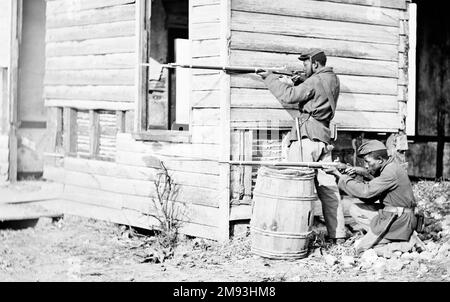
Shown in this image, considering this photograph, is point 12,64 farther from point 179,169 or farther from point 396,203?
point 396,203

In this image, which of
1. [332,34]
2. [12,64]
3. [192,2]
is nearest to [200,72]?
[192,2]

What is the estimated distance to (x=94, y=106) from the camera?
10.3 m

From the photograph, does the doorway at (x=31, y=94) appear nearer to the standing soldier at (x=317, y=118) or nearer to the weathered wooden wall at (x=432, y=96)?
the standing soldier at (x=317, y=118)

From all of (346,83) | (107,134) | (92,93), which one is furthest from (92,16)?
(346,83)

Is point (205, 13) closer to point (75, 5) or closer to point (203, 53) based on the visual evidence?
point (203, 53)

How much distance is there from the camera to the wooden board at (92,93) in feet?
31.9

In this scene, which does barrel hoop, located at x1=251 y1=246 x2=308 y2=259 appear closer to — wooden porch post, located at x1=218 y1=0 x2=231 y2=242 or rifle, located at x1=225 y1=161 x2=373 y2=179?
wooden porch post, located at x1=218 y1=0 x2=231 y2=242

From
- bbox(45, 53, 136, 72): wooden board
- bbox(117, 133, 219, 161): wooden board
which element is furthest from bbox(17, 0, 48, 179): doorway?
bbox(117, 133, 219, 161): wooden board

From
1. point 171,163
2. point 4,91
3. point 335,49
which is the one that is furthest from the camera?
point 4,91

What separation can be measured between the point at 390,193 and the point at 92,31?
5481mm

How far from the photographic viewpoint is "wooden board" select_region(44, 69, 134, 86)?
32.0 ft

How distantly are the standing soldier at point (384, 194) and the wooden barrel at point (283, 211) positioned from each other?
562 millimetres

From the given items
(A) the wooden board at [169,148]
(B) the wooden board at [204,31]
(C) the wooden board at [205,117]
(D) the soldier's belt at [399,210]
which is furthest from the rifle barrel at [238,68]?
(D) the soldier's belt at [399,210]

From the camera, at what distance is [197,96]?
27.9 ft
